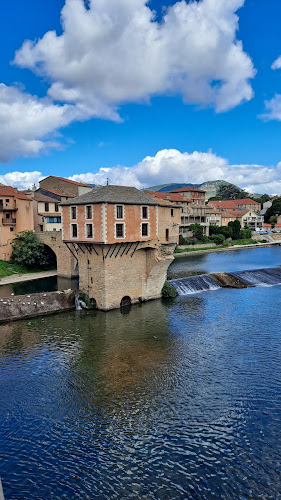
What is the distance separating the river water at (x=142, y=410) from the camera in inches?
465

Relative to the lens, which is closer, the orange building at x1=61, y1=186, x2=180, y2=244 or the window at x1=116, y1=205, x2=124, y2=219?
the orange building at x1=61, y1=186, x2=180, y2=244

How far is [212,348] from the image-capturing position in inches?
880

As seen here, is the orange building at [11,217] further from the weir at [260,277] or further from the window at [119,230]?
the weir at [260,277]

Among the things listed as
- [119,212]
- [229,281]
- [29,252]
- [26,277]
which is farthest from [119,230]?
[29,252]

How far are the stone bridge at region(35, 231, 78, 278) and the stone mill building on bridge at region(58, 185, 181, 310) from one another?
1366 centimetres

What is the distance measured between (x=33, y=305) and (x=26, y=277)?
1689 centimetres

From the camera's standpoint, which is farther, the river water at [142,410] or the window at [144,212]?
the window at [144,212]

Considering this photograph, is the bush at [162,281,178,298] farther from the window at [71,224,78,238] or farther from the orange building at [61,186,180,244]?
the window at [71,224,78,238]

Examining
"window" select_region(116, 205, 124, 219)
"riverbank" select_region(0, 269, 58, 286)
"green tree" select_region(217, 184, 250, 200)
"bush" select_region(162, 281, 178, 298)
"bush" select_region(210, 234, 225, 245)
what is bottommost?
"bush" select_region(162, 281, 178, 298)

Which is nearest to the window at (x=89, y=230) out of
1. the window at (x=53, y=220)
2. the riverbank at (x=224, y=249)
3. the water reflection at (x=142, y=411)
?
the water reflection at (x=142, y=411)

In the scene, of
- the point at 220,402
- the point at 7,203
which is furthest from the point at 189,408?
the point at 7,203

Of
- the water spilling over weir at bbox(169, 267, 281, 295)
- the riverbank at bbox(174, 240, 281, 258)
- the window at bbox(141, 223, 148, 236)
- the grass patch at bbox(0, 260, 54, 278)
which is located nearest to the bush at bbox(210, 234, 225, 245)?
the riverbank at bbox(174, 240, 281, 258)

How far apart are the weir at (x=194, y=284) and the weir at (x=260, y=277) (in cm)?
396

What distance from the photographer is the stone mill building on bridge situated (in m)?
30.1
